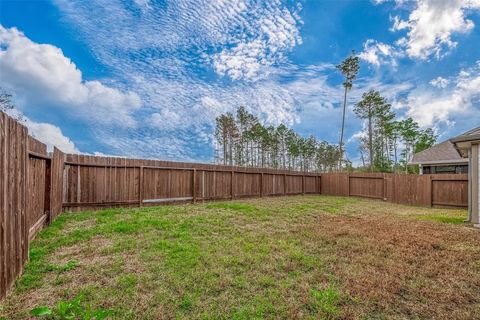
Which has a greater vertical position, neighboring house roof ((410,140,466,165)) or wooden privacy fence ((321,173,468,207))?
neighboring house roof ((410,140,466,165))

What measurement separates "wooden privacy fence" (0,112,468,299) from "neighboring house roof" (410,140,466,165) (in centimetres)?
501

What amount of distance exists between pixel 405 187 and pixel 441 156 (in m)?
6.01

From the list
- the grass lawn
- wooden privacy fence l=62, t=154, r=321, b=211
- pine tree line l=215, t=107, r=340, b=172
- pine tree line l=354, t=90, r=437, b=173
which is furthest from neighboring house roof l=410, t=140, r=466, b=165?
pine tree line l=215, t=107, r=340, b=172

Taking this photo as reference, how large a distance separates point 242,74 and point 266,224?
12.2 m

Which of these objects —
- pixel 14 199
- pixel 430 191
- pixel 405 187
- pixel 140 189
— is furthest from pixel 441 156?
pixel 14 199

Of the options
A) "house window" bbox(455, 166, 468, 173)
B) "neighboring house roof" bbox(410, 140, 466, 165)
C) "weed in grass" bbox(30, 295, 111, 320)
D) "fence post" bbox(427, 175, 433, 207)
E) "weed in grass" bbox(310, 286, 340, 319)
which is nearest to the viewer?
"weed in grass" bbox(30, 295, 111, 320)

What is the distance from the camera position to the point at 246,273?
2930mm

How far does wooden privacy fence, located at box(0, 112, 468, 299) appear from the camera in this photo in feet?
8.27

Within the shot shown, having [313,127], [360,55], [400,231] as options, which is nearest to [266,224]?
[400,231]

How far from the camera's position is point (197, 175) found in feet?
31.2

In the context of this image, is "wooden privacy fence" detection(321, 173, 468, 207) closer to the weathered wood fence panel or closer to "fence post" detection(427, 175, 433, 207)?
"fence post" detection(427, 175, 433, 207)

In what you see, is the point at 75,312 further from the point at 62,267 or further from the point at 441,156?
the point at 441,156

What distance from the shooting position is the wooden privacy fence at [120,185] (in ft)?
8.27

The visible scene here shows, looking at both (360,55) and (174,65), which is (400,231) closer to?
(174,65)
